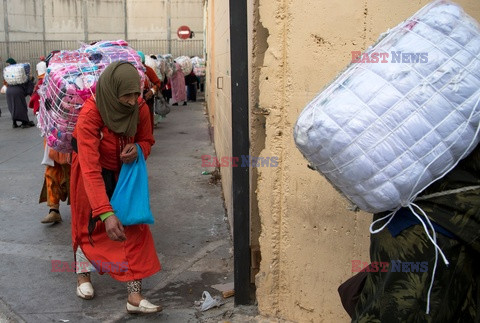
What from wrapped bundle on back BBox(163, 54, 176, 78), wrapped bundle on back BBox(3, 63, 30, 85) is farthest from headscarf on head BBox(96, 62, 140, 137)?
wrapped bundle on back BBox(163, 54, 176, 78)

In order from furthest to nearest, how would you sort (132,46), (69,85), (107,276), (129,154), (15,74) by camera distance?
(132,46) < (15,74) < (107,276) < (69,85) < (129,154)

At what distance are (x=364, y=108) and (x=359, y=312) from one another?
0.66m

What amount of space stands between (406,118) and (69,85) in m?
3.01

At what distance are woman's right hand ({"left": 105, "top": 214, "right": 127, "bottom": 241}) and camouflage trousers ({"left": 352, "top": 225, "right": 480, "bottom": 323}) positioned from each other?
205cm

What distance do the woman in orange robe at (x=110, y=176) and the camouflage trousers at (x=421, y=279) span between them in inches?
83.3

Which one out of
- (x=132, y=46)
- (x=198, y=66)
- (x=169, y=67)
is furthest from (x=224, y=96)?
(x=132, y=46)

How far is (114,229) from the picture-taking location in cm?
339

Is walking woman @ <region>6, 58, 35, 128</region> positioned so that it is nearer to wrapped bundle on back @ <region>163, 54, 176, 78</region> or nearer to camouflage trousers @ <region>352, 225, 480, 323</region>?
wrapped bundle on back @ <region>163, 54, 176, 78</region>

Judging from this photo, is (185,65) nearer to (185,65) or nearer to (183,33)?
(185,65)

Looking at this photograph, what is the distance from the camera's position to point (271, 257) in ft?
11.3

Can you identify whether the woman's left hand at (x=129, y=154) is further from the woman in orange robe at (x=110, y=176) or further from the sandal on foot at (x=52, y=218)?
the sandal on foot at (x=52, y=218)

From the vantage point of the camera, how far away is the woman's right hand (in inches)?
134

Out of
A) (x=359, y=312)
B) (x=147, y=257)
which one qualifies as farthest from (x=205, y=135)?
(x=359, y=312)

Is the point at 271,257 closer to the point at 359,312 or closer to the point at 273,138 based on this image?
the point at 273,138
